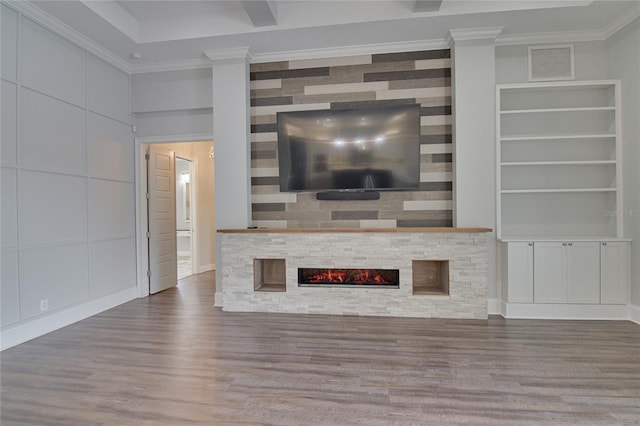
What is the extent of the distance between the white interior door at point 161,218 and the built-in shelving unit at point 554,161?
4634mm

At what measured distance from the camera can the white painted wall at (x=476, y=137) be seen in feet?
11.9

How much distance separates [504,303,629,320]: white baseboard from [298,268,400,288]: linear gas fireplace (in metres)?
1.29

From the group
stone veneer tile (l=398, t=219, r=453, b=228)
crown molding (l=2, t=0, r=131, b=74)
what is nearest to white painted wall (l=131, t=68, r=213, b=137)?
crown molding (l=2, t=0, r=131, b=74)

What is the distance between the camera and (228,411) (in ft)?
6.22

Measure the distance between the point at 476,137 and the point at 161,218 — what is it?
14.9 ft

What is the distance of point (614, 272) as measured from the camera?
11.0ft

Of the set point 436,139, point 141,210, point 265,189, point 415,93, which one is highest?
point 415,93

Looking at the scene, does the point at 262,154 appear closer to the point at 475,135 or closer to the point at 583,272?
the point at 475,135

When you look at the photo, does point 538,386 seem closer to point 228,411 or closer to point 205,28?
point 228,411

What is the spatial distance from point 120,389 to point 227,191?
235 cm

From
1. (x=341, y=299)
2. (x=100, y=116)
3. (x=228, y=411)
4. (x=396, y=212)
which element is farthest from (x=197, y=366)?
(x=100, y=116)

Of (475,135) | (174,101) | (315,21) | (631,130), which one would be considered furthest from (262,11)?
(631,130)

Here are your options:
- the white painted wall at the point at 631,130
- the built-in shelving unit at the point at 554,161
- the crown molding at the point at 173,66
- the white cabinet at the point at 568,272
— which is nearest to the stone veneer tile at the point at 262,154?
the crown molding at the point at 173,66

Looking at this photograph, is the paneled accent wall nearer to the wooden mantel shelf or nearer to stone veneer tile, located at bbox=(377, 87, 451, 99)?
stone veneer tile, located at bbox=(377, 87, 451, 99)
